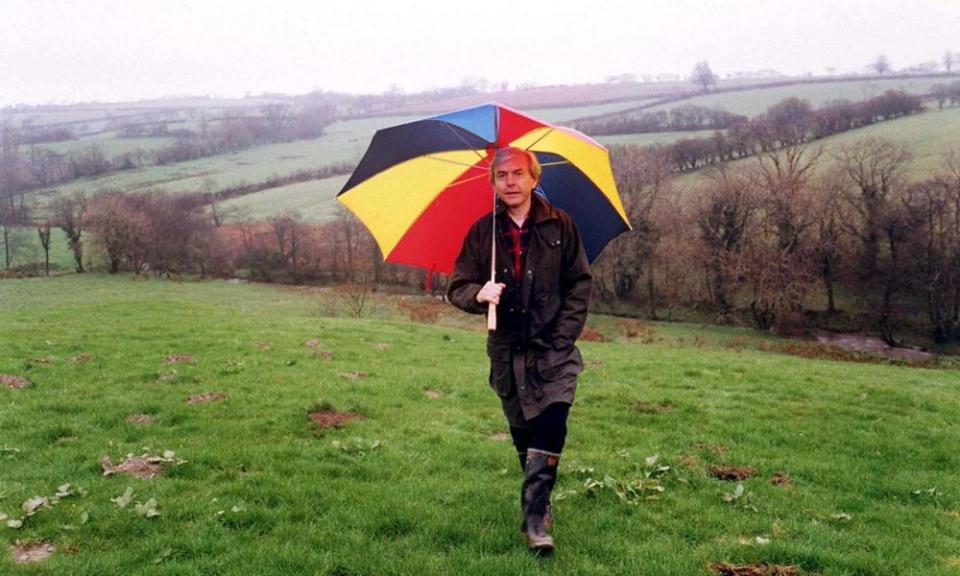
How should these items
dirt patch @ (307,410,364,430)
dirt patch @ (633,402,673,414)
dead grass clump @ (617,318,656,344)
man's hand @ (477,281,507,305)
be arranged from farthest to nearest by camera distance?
dead grass clump @ (617,318,656,344) < dirt patch @ (633,402,673,414) < dirt patch @ (307,410,364,430) < man's hand @ (477,281,507,305)

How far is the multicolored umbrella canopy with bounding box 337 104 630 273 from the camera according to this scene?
18.2ft

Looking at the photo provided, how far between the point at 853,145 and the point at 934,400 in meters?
50.7

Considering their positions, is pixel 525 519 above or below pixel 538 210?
below

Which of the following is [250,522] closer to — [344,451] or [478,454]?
[344,451]

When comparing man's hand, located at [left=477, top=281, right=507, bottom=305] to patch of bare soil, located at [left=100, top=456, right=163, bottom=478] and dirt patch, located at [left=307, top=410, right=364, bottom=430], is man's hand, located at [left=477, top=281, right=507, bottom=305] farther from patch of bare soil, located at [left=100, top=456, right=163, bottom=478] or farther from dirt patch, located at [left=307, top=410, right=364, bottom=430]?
dirt patch, located at [left=307, top=410, right=364, bottom=430]

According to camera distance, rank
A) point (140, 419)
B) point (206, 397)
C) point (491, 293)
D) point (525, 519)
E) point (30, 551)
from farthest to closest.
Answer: point (206, 397), point (140, 419), point (525, 519), point (30, 551), point (491, 293)

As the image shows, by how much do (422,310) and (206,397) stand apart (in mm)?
33273

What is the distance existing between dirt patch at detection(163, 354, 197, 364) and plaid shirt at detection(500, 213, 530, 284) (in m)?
10.4

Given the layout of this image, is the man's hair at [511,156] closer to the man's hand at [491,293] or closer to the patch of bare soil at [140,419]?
the man's hand at [491,293]

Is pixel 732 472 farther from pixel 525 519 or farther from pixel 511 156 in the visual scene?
pixel 511 156

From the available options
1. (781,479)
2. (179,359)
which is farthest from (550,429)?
(179,359)

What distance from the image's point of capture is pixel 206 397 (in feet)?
35.3

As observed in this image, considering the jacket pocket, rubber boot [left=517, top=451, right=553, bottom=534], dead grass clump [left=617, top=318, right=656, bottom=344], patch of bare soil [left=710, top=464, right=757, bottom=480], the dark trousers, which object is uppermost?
the jacket pocket

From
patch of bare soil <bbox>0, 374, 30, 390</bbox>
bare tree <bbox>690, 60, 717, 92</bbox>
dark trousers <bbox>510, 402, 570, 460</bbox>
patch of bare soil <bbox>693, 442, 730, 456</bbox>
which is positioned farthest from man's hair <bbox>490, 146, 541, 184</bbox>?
bare tree <bbox>690, 60, 717, 92</bbox>
